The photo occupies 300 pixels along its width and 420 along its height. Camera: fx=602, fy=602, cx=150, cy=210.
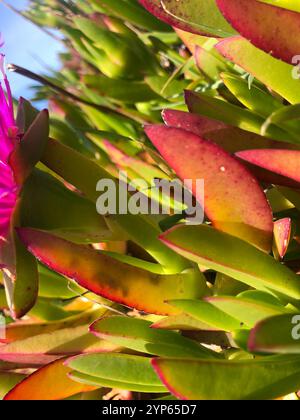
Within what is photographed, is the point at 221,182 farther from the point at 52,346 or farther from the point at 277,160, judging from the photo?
the point at 52,346

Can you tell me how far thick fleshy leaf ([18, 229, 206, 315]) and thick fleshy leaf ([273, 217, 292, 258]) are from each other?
0.09 meters

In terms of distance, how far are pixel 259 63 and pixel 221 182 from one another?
0.12 meters

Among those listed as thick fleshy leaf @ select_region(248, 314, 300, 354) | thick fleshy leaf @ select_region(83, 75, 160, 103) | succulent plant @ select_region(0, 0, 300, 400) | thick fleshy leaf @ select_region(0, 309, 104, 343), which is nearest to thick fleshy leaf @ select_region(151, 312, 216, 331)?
succulent plant @ select_region(0, 0, 300, 400)

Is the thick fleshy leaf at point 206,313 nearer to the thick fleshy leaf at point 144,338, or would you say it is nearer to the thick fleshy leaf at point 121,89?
the thick fleshy leaf at point 144,338

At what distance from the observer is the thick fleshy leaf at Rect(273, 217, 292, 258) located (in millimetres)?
522

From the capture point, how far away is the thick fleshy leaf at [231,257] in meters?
0.49

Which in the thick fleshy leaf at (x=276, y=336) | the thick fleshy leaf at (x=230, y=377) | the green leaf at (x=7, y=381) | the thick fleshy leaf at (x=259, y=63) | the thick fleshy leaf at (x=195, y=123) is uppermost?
the thick fleshy leaf at (x=259, y=63)

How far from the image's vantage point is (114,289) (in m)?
0.55

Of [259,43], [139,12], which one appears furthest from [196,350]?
[139,12]

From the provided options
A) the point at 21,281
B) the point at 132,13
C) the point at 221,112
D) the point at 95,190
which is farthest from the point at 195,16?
the point at 132,13

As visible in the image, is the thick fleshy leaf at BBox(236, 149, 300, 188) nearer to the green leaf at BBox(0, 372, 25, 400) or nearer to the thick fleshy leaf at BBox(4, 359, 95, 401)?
the thick fleshy leaf at BBox(4, 359, 95, 401)

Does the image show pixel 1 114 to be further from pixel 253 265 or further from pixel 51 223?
pixel 253 265

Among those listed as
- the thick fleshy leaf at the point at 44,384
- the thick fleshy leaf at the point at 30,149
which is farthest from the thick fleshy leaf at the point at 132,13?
the thick fleshy leaf at the point at 44,384

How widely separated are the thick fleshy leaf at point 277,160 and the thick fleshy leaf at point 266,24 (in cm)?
8
